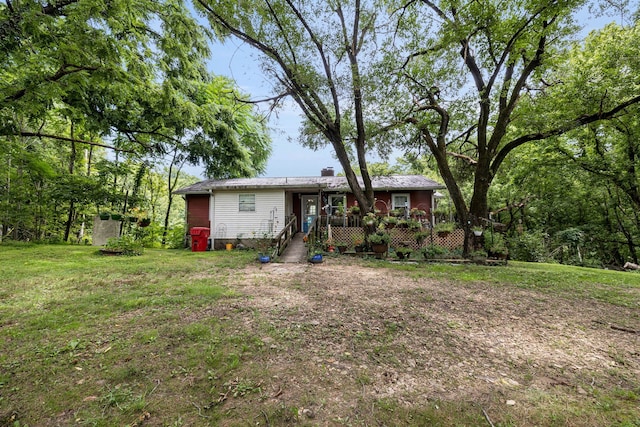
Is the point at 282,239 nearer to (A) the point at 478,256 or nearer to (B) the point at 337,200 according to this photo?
(B) the point at 337,200

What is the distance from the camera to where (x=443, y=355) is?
2820 mm

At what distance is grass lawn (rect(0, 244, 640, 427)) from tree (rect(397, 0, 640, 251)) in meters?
5.99

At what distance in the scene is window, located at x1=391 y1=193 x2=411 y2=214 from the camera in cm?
1334

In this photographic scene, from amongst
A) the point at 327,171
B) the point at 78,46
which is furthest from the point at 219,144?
the point at 78,46

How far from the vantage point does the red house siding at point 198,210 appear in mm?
14127

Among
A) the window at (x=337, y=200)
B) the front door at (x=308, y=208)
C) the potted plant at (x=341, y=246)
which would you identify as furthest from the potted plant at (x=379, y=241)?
the front door at (x=308, y=208)

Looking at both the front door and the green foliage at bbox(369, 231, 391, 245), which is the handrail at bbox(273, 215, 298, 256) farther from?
the green foliage at bbox(369, 231, 391, 245)

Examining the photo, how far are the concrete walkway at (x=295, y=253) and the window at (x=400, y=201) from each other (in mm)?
4975

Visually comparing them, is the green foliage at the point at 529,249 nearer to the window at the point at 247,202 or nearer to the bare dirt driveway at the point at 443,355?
the bare dirt driveway at the point at 443,355

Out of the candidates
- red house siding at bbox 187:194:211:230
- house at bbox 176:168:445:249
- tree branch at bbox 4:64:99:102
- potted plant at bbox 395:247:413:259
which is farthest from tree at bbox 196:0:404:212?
red house siding at bbox 187:194:211:230

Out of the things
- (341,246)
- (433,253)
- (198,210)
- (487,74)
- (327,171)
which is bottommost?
(433,253)

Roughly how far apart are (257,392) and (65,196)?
14867 mm

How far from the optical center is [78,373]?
8.04ft

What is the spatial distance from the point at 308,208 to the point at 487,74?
9.50 metres
